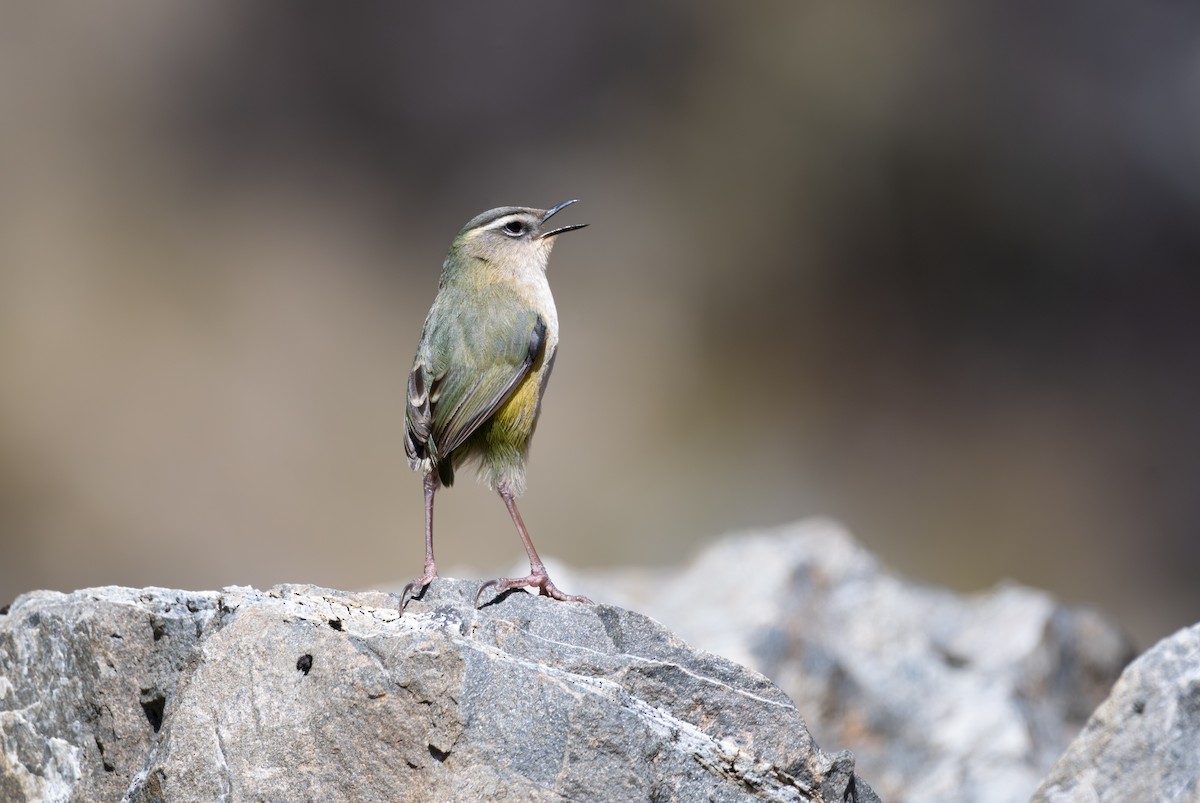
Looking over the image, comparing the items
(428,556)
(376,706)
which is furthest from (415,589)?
(376,706)

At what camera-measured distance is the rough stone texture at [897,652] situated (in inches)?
183

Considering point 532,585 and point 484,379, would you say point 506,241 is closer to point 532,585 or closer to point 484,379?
point 484,379

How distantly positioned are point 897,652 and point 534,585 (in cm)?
220

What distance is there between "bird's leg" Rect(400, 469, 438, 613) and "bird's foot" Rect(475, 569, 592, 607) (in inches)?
6.0

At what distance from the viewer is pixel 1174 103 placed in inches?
371

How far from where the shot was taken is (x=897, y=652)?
5.18m

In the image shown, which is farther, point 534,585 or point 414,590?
point 534,585

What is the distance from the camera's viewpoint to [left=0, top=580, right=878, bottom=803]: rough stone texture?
2752mm

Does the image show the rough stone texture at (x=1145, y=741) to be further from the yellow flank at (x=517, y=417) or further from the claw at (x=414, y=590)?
the yellow flank at (x=517, y=417)

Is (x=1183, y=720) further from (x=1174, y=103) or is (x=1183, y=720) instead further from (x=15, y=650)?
(x=1174, y=103)

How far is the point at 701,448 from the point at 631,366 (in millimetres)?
788

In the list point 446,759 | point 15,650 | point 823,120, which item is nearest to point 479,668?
point 446,759

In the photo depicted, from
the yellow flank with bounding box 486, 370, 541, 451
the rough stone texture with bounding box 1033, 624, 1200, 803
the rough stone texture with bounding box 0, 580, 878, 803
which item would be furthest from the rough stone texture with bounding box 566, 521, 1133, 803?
the rough stone texture with bounding box 0, 580, 878, 803

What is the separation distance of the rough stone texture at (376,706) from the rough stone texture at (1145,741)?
51 cm
